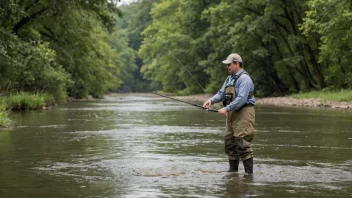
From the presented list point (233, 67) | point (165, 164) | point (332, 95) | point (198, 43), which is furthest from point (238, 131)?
point (198, 43)

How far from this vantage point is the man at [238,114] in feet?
29.9

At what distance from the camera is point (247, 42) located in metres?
47.8

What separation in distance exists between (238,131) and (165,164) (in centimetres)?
157

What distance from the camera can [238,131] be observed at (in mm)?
9211

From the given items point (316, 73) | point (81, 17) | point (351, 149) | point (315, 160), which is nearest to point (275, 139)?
point (351, 149)

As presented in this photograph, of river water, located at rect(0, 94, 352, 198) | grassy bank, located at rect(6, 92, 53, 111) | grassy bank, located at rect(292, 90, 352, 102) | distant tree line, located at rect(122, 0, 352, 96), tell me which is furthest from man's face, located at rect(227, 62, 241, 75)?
grassy bank, located at rect(292, 90, 352, 102)

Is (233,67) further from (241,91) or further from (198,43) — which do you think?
(198,43)

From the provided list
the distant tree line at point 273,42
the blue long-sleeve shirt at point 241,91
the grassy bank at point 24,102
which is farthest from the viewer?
Result: the distant tree line at point 273,42

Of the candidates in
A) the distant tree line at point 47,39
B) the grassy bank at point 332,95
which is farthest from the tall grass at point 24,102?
the grassy bank at point 332,95

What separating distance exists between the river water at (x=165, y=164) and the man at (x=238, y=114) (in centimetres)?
30

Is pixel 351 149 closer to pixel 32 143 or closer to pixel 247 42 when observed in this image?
pixel 32 143

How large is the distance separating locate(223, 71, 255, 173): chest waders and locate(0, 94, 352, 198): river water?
11.6 inches

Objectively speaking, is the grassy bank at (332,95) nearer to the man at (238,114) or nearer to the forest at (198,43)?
the forest at (198,43)

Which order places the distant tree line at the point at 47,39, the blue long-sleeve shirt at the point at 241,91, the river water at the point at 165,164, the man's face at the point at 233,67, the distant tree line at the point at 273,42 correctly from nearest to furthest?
the river water at the point at 165,164
the blue long-sleeve shirt at the point at 241,91
the man's face at the point at 233,67
the distant tree line at the point at 47,39
the distant tree line at the point at 273,42
